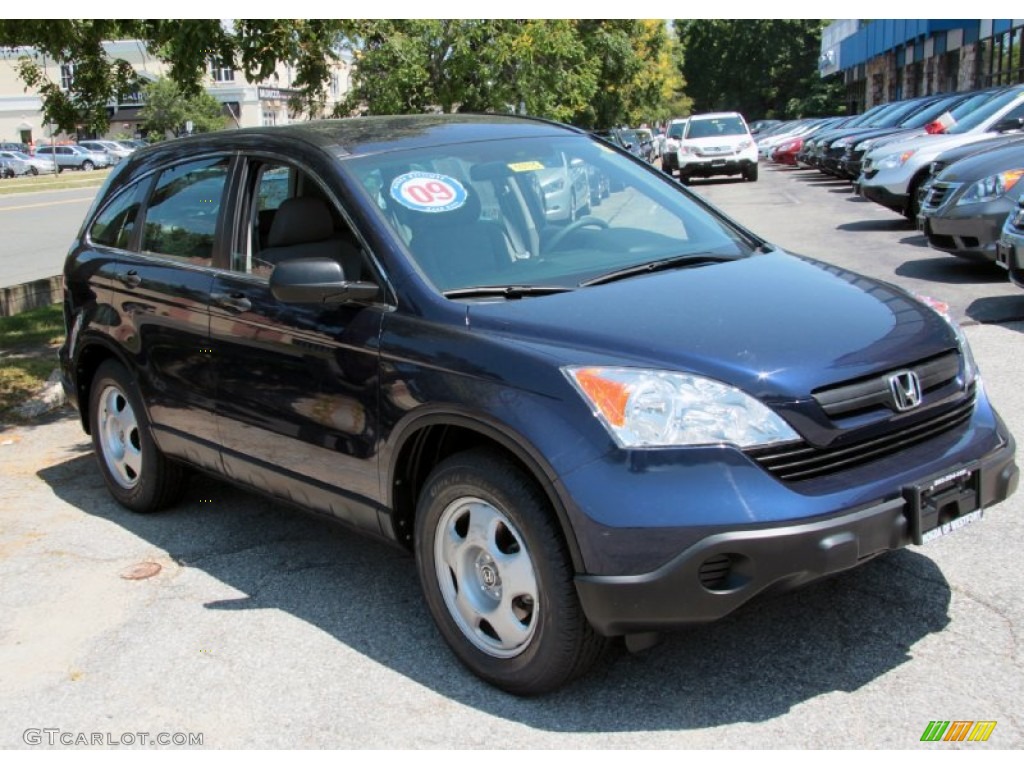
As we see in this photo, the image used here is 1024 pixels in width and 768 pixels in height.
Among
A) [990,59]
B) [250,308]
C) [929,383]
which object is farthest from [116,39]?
[990,59]

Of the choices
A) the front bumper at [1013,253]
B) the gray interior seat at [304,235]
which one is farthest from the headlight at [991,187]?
the gray interior seat at [304,235]

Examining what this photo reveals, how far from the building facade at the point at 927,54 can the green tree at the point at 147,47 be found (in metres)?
26.1

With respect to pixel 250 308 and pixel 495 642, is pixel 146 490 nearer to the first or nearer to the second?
pixel 250 308

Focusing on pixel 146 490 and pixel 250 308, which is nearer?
pixel 250 308

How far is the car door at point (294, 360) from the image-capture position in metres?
4.09

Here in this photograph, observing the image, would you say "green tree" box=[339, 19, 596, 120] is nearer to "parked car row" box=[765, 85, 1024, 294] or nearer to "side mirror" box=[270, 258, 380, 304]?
"parked car row" box=[765, 85, 1024, 294]

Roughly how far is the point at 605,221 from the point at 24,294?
9538 millimetres

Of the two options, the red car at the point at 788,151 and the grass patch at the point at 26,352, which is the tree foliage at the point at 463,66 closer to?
the grass patch at the point at 26,352

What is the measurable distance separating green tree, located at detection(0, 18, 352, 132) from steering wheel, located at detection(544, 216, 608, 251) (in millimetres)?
4681

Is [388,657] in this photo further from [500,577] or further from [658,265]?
[658,265]

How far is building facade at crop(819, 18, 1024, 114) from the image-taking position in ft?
109

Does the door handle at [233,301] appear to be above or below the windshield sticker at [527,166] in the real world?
below

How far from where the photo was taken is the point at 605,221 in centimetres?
458

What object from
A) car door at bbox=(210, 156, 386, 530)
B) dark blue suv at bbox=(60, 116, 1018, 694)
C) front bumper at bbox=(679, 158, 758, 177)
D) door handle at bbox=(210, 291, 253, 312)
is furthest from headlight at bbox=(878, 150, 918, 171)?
front bumper at bbox=(679, 158, 758, 177)
